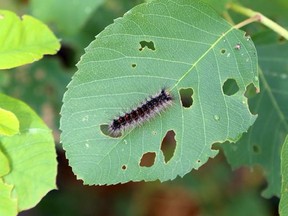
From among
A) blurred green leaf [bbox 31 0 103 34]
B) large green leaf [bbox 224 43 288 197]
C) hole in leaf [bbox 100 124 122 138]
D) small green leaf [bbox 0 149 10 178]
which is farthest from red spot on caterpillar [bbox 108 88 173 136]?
blurred green leaf [bbox 31 0 103 34]

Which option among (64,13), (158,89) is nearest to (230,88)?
(158,89)

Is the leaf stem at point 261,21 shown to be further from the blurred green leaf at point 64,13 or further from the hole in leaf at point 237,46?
the blurred green leaf at point 64,13

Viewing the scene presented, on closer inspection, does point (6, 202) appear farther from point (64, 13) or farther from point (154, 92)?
point (64, 13)

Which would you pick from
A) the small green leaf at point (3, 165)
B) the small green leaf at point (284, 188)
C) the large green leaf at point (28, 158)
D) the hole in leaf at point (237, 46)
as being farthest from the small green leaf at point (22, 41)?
the small green leaf at point (284, 188)

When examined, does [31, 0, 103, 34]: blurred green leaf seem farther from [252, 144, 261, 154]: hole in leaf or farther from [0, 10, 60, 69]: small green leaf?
[252, 144, 261, 154]: hole in leaf

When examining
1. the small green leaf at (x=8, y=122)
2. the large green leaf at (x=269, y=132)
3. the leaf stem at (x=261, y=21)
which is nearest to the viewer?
the small green leaf at (x=8, y=122)

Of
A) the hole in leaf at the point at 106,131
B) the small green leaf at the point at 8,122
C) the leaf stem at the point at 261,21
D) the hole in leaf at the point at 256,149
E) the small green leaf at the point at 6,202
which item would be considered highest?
the leaf stem at the point at 261,21

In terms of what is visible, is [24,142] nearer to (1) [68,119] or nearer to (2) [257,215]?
(1) [68,119]
